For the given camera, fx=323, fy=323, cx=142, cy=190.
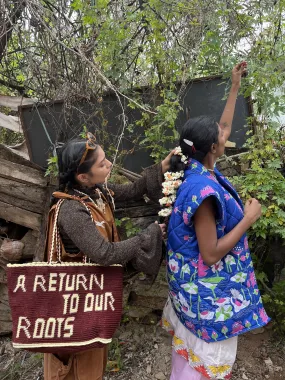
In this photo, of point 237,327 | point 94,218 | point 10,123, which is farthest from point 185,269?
point 10,123

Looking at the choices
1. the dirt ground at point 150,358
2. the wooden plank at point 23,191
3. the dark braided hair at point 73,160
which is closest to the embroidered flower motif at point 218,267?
the dark braided hair at point 73,160

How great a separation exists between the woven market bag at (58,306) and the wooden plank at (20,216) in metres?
1.36

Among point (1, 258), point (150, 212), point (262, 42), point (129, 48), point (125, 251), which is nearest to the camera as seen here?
point (125, 251)

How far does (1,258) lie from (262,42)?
9.56 feet

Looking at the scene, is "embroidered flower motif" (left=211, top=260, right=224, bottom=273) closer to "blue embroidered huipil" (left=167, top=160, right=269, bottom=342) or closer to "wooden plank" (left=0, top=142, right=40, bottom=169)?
"blue embroidered huipil" (left=167, top=160, right=269, bottom=342)

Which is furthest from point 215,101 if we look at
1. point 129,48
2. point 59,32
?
point 59,32

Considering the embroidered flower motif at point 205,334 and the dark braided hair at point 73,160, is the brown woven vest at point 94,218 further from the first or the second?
the embroidered flower motif at point 205,334

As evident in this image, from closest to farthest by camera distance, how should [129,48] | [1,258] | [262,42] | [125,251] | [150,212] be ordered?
[125,251] < [262,42] < [150,212] < [129,48] < [1,258]

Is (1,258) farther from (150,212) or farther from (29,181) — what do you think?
(150,212)

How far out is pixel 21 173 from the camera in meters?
2.81

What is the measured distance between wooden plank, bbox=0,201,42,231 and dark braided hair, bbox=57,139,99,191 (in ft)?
4.49

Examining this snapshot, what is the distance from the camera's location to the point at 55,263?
5.46 feet

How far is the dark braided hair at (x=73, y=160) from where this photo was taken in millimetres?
1685

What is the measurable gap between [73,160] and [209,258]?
856 millimetres
